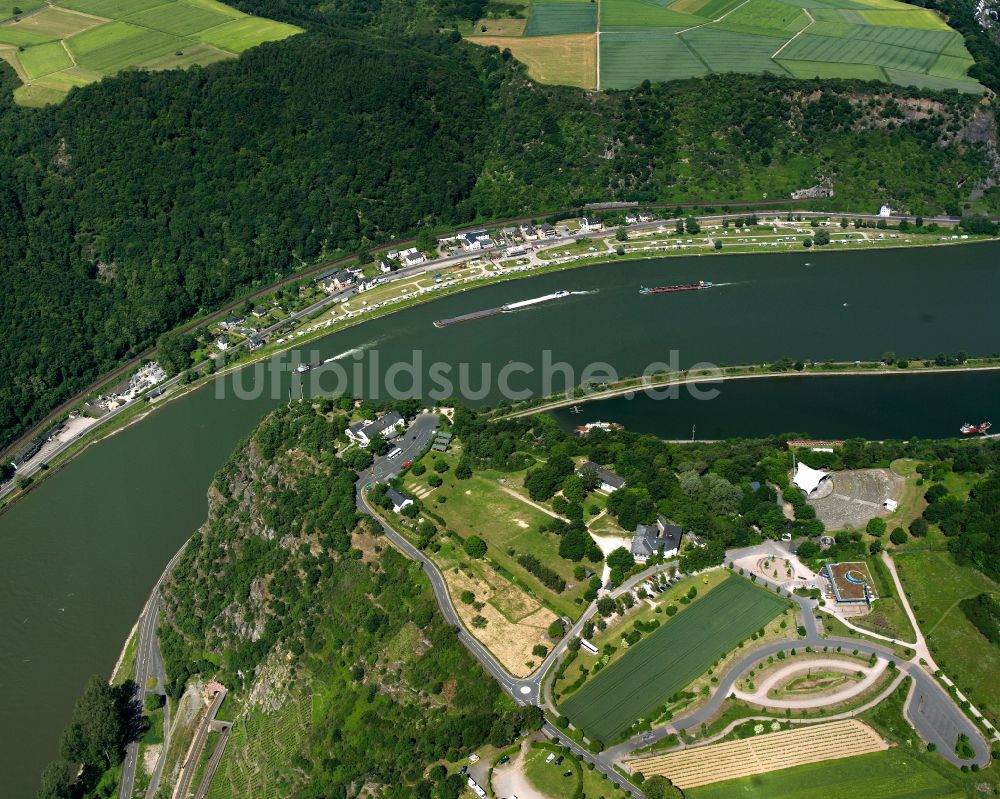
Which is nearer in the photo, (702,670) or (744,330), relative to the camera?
(702,670)

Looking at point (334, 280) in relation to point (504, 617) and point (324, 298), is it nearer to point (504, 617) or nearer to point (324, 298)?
point (324, 298)

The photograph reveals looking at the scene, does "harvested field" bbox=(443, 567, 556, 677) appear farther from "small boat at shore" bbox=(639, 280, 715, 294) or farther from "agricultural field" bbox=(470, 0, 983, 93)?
"agricultural field" bbox=(470, 0, 983, 93)

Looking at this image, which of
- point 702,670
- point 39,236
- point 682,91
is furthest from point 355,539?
point 682,91

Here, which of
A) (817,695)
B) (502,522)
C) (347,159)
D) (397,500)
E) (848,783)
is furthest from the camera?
(347,159)

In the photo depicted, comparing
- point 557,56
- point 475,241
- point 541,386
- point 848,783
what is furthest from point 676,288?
point 848,783

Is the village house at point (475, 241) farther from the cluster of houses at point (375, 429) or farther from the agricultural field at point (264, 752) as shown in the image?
the agricultural field at point (264, 752)

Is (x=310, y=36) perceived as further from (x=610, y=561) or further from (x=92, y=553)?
(x=610, y=561)
